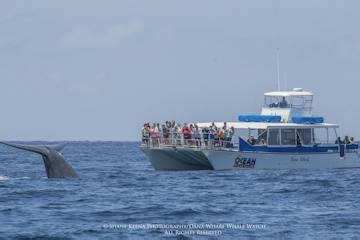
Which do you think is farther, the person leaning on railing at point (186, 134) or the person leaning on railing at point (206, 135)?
the person leaning on railing at point (186, 134)

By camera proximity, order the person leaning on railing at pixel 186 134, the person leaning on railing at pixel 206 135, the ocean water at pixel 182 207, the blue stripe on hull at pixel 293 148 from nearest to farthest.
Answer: the ocean water at pixel 182 207 → the blue stripe on hull at pixel 293 148 → the person leaning on railing at pixel 206 135 → the person leaning on railing at pixel 186 134

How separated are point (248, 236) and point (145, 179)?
2144cm

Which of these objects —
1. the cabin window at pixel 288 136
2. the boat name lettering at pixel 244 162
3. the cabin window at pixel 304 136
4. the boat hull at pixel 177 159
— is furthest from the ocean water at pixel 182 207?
the cabin window at pixel 304 136

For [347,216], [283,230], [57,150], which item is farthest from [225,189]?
[283,230]

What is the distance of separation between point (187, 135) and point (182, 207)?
1886 centimetres

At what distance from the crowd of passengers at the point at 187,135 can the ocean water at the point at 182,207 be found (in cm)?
309

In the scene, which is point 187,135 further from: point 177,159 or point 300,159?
point 300,159

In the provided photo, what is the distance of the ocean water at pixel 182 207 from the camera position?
92.4ft

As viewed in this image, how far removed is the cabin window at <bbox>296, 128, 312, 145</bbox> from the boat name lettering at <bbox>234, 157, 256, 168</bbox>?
2916 millimetres

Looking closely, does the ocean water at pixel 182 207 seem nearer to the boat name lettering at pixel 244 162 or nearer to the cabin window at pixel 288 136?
the boat name lettering at pixel 244 162

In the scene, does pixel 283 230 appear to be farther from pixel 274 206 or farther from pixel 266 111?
pixel 266 111

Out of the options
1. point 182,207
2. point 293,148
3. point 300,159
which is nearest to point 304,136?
point 293,148

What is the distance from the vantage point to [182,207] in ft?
112

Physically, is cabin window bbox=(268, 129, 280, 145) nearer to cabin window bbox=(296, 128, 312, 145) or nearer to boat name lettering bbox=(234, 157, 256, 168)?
cabin window bbox=(296, 128, 312, 145)
